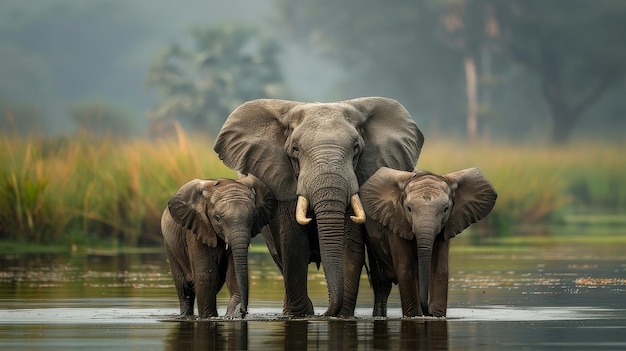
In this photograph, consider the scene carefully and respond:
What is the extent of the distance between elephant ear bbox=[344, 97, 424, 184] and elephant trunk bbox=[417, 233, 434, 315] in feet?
4.24

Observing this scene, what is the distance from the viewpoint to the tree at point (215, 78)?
7869cm

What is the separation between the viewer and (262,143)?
16016mm

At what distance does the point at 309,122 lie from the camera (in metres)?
15.3

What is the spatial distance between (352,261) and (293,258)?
0.52 metres

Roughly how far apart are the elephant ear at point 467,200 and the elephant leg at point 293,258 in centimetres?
136

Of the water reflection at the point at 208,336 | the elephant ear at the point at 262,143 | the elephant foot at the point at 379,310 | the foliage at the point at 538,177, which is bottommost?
the water reflection at the point at 208,336

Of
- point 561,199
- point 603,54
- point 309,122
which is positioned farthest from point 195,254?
point 603,54

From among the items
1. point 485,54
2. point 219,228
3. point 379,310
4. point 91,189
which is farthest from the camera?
point 485,54

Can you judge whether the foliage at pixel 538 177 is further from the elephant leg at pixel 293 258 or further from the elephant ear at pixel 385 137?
the elephant leg at pixel 293 258

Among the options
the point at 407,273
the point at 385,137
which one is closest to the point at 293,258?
the point at 407,273

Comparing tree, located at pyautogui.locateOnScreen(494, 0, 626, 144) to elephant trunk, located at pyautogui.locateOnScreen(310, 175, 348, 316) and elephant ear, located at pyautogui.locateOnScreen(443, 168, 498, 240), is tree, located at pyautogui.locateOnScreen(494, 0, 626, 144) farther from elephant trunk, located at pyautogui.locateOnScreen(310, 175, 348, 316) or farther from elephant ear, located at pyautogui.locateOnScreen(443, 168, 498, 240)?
elephant trunk, located at pyautogui.locateOnScreen(310, 175, 348, 316)

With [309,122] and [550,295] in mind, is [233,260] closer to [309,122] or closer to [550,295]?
[309,122]

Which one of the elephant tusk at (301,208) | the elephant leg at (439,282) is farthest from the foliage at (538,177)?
the elephant tusk at (301,208)

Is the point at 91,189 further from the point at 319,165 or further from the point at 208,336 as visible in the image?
the point at 208,336
